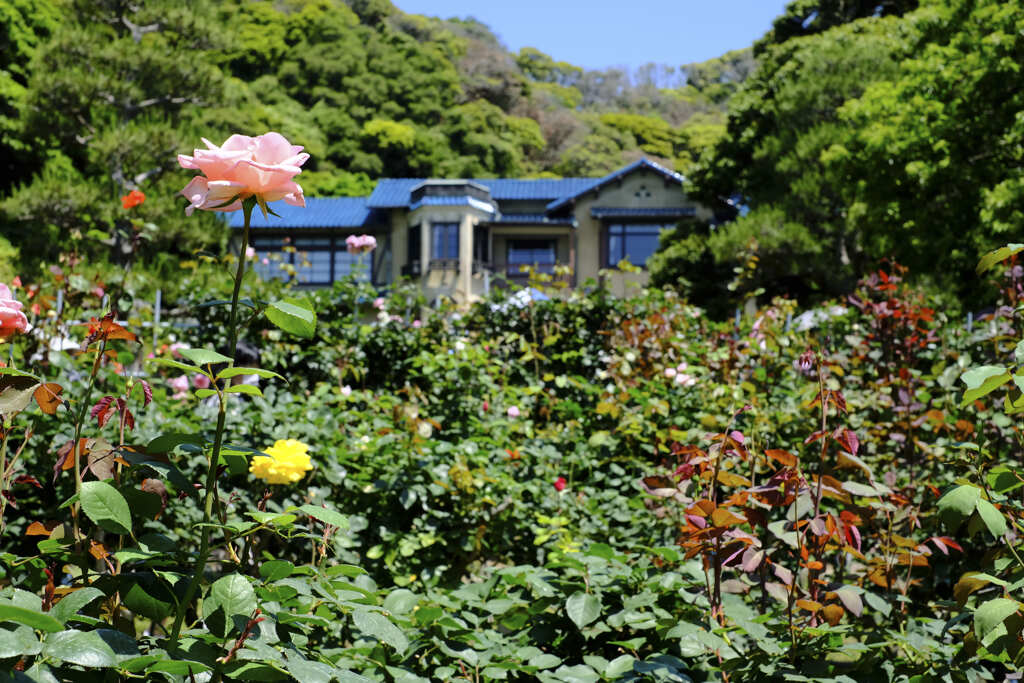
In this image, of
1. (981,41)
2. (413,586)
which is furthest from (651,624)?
(981,41)

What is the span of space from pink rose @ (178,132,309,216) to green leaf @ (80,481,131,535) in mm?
348

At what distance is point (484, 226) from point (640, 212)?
4.28 m

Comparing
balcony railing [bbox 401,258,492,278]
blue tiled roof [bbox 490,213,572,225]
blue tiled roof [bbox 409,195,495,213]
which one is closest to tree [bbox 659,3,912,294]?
blue tiled roof [bbox 490,213,572,225]

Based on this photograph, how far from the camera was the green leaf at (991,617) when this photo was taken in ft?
3.53

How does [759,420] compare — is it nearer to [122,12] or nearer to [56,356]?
[56,356]

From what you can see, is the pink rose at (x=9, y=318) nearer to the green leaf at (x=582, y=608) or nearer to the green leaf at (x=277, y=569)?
the green leaf at (x=277, y=569)

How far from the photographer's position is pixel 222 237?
1234cm

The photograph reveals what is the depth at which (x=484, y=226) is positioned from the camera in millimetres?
22641

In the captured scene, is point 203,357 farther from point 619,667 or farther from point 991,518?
point 991,518

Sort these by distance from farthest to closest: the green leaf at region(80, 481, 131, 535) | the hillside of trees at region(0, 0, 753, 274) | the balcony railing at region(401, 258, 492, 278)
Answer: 1. the balcony railing at region(401, 258, 492, 278)
2. the hillside of trees at region(0, 0, 753, 274)
3. the green leaf at region(80, 481, 131, 535)

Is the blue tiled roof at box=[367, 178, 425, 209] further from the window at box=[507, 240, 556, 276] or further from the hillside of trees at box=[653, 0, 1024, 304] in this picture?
the hillside of trees at box=[653, 0, 1024, 304]

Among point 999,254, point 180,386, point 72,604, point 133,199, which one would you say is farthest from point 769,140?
point 72,604

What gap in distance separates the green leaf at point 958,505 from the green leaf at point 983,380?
0.41 ft

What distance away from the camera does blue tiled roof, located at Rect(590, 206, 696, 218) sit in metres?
21.7
